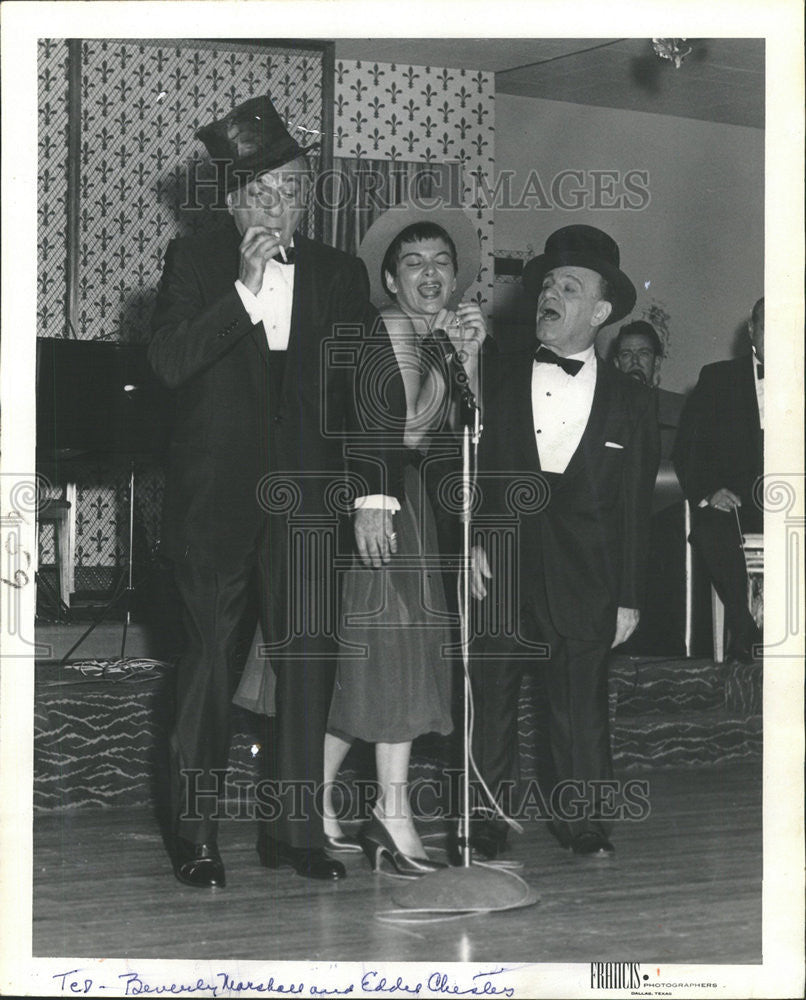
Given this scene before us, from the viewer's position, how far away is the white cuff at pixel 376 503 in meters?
3.62

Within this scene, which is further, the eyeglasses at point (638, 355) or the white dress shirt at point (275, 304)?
the eyeglasses at point (638, 355)

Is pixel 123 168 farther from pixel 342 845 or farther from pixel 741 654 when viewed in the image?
pixel 342 845

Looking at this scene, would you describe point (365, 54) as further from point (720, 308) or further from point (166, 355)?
point (166, 355)

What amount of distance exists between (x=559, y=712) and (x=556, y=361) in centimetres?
99

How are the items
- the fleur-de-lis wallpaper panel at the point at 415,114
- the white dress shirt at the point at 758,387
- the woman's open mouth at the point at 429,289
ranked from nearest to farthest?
the woman's open mouth at the point at 429,289
the white dress shirt at the point at 758,387
the fleur-de-lis wallpaper panel at the point at 415,114

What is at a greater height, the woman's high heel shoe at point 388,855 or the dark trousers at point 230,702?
the dark trousers at point 230,702

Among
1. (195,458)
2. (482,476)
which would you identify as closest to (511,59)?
(482,476)

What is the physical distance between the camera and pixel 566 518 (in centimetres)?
397

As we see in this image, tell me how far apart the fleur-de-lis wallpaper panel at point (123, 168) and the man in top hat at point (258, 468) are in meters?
3.41

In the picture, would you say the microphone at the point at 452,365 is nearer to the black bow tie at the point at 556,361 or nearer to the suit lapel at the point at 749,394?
the black bow tie at the point at 556,361

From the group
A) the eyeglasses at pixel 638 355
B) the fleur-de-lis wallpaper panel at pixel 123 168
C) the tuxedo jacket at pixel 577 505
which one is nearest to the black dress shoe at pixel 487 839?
the tuxedo jacket at pixel 577 505

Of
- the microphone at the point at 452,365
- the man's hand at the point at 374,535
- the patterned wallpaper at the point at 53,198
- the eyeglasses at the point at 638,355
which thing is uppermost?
the patterned wallpaper at the point at 53,198
